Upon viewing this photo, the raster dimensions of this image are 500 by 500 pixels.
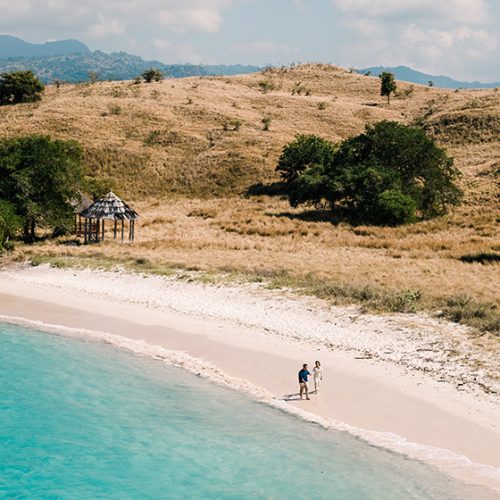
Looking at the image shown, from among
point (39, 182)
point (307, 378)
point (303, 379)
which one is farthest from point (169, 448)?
point (39, 182)

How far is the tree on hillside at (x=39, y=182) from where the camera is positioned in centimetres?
4122

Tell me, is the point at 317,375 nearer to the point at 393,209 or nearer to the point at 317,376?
the point at 317,376

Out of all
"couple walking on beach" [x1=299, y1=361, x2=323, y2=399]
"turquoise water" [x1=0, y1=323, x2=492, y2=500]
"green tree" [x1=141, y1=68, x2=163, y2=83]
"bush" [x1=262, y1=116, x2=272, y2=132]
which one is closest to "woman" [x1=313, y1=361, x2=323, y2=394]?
"couple walking on beach" [x1=299, y1=361, x2=323, y2=399]

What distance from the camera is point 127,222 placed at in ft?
170

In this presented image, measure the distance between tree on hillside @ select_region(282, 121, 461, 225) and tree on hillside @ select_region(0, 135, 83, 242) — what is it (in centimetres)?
2052

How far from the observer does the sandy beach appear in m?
15.9

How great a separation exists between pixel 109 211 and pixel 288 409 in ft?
91.6

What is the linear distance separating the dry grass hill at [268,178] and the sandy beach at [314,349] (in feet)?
8.11

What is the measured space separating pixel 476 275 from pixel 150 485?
73.3 ft

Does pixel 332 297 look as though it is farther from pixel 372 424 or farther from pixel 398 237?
Answer: pixel 398 237

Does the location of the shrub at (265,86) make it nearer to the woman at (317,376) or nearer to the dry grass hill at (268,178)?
the dry grass hill at (268,178)

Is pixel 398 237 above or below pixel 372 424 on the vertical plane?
above

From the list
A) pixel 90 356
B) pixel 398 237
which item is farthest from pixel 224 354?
pixel 398 237

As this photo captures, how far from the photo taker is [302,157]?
62.4 meters
